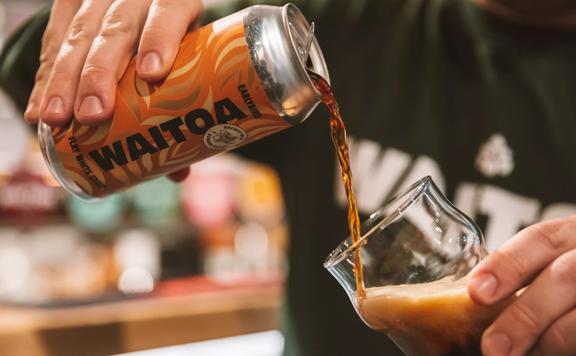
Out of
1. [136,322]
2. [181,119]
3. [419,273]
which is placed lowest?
[136,322]

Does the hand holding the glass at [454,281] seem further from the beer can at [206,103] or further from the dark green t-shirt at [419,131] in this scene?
the dark green t-shirt at [419,131]

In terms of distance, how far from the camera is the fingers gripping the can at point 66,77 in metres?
0.80

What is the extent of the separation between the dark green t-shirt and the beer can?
2.02ft

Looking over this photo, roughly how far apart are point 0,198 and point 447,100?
6.26 ft

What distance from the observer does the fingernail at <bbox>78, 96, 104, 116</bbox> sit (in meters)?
0.77

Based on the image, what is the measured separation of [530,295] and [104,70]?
0.51m

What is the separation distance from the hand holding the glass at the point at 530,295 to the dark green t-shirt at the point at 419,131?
0.58m

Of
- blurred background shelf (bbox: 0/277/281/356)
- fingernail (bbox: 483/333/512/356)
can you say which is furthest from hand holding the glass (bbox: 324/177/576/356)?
blurred background shelf (bbox: 0/277/281/356)

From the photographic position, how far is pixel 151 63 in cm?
77

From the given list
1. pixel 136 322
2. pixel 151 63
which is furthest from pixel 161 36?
pixel 136 322

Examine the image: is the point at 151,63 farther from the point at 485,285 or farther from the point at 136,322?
→ the point at 136,322

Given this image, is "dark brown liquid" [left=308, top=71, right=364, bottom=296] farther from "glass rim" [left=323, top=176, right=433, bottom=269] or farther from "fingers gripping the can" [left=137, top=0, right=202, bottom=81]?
"fingers gripping the can" [left=137, top=0, right=202, bottom=81]

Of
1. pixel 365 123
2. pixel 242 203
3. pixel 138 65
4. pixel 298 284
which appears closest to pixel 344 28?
pixel 365 123

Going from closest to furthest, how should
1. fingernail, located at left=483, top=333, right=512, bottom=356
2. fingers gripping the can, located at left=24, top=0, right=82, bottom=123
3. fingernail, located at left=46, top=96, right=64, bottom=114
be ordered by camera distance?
1. fingernail, located at left=483, top=333, right=512, bottom=356
2. fingernail, located at left=46, top=96, right=64, bottom=114
3. fingers gripping the can, located at left=24, top=0, right=82, bottom=123
